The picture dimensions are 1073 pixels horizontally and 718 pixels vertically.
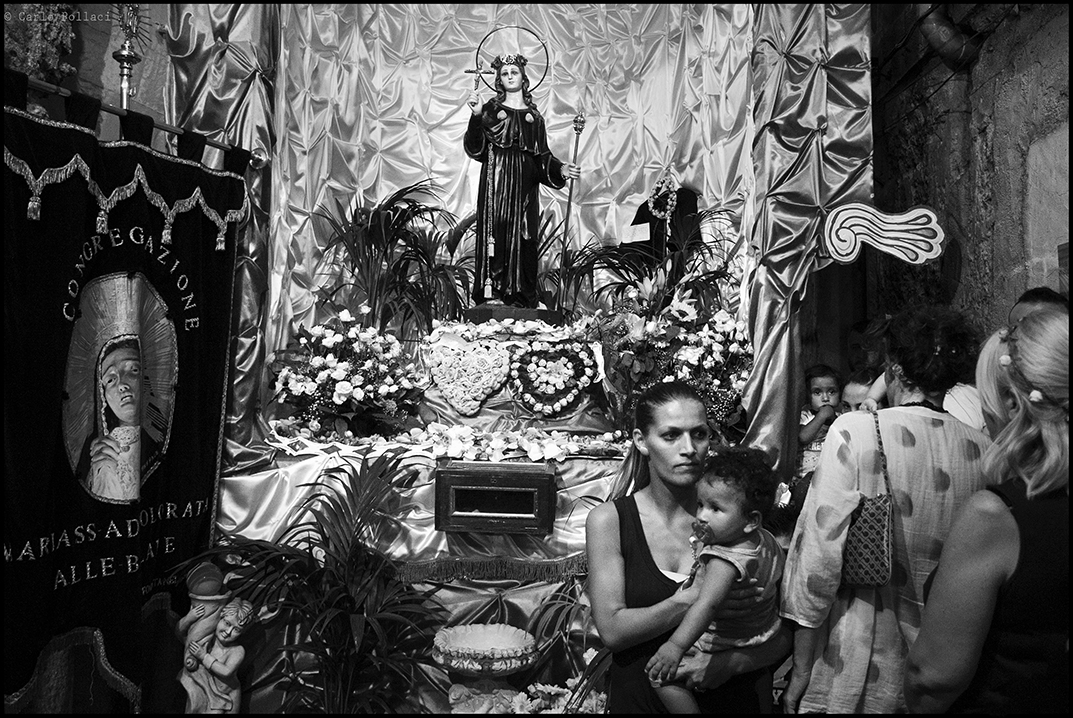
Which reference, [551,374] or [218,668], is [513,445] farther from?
[218,668]

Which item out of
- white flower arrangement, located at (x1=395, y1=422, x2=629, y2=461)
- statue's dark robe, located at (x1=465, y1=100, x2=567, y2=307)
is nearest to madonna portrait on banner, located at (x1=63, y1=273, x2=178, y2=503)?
white flower arrangement, located at (x1=395, y1=422, x2=629, y2=461)

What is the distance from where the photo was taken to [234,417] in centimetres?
537

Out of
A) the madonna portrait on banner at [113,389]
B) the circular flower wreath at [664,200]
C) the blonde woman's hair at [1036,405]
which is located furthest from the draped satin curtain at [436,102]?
the blonde woman's hair at [1036,405]

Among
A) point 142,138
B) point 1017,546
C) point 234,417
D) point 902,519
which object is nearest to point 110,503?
point 234,417

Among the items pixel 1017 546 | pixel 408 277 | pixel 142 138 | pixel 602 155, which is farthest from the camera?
pixel 602 155

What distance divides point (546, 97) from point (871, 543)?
18.8 ft

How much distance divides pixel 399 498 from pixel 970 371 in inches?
122

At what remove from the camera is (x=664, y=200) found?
634 centimetres

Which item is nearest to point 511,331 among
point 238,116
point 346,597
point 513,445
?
point 513,445

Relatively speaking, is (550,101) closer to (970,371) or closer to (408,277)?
(408,277)

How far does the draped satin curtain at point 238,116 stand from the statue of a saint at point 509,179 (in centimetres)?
140

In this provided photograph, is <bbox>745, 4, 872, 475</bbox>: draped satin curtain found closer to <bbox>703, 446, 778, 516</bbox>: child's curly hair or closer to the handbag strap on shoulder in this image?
the handbag strap on shoulder

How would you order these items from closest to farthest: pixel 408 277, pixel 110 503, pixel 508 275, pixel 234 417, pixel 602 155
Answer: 1. pixel 110 503
2. pixel 234 417
3. pixel 508 275
4. pixel 408 277
5. pixel 602 155

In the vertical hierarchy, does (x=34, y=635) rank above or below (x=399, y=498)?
below
